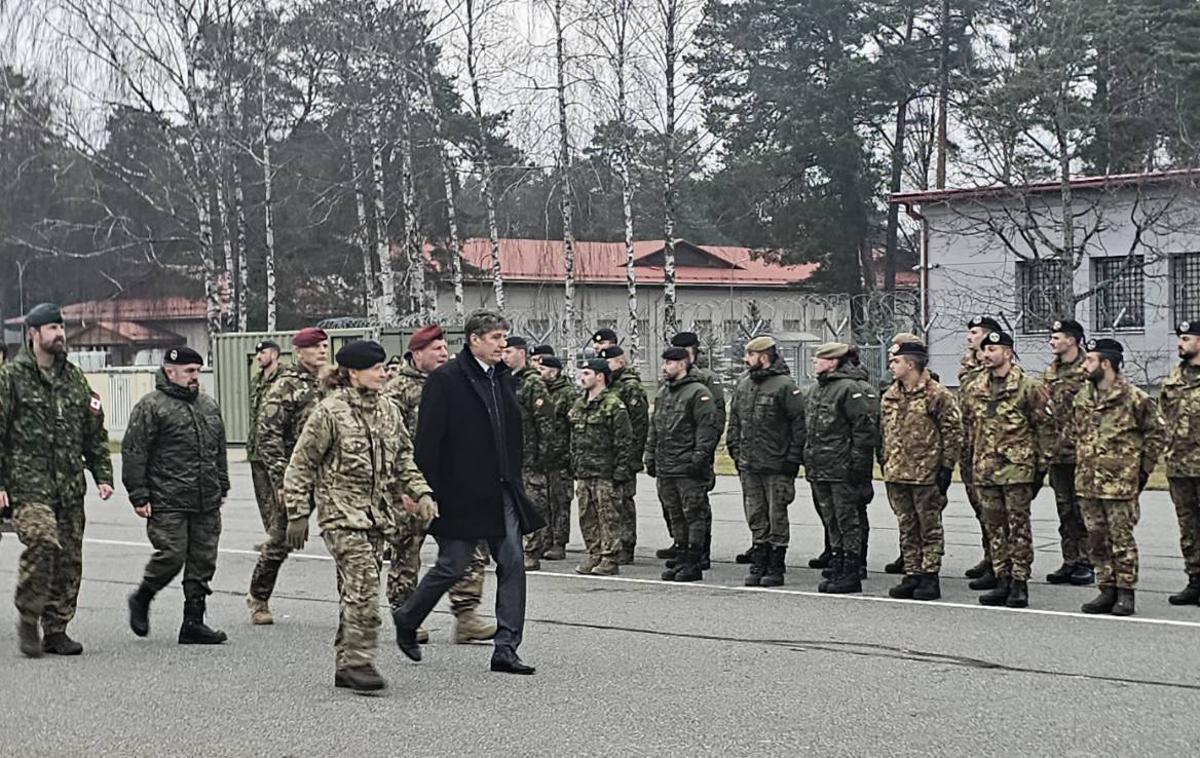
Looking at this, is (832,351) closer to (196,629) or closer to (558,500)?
(558,500)

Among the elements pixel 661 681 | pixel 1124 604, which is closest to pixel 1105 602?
pixel 1124 604

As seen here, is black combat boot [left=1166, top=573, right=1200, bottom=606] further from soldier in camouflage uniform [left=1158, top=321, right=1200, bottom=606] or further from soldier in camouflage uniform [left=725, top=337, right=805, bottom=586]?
soldier in camouflage uniform [left=725, top=337, right=805, bottom=586]

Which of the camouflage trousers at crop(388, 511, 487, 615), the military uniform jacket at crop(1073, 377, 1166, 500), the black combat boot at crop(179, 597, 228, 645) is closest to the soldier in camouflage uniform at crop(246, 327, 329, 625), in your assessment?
the black combat boot at crop(179, 597, 228, 645)

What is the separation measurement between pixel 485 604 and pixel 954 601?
3.34 m

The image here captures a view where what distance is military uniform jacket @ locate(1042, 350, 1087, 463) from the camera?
1188 centimetres

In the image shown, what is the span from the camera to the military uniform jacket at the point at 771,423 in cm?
1213

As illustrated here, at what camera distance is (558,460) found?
13.8 metres

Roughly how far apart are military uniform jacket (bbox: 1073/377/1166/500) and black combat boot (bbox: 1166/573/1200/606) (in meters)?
0.82

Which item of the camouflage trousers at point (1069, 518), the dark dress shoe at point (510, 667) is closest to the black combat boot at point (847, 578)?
the camouflage trousers at point (1069, 518)

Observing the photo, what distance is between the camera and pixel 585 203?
35.2m

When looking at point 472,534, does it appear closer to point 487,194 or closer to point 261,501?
point 261,501

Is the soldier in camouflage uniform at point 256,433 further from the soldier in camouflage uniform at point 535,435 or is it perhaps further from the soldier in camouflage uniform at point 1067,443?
the soldier in camouflage uniform at point 1067,443

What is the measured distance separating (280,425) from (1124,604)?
5.80 metres

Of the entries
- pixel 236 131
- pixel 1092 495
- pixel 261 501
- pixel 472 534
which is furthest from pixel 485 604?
pixel 236 131
